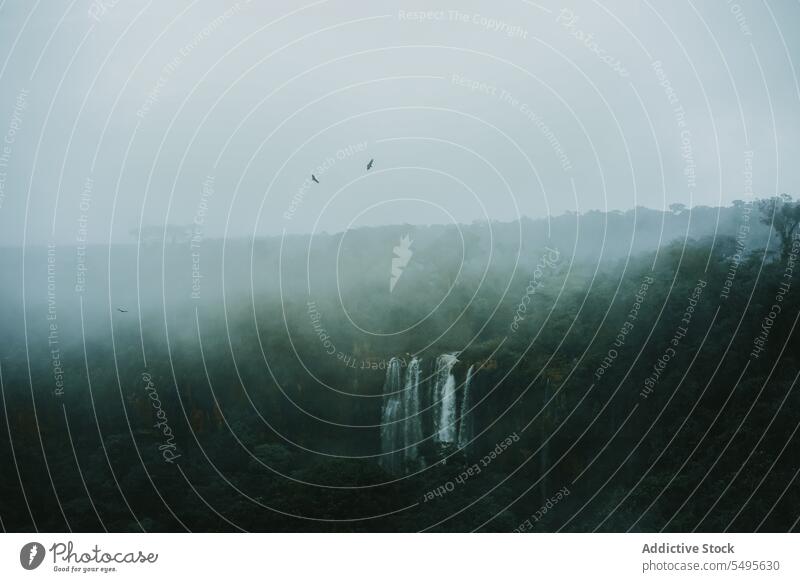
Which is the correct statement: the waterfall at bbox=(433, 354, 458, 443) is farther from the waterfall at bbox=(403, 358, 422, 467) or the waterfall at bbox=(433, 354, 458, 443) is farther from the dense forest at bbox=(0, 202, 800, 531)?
the waterfall at bbox=(403, 358, 422, 467)

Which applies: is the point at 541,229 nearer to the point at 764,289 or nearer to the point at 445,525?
the point at 764,289

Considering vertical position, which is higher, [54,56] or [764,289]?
[54,56]

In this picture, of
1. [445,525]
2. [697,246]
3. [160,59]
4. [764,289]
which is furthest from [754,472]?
[160,59]
